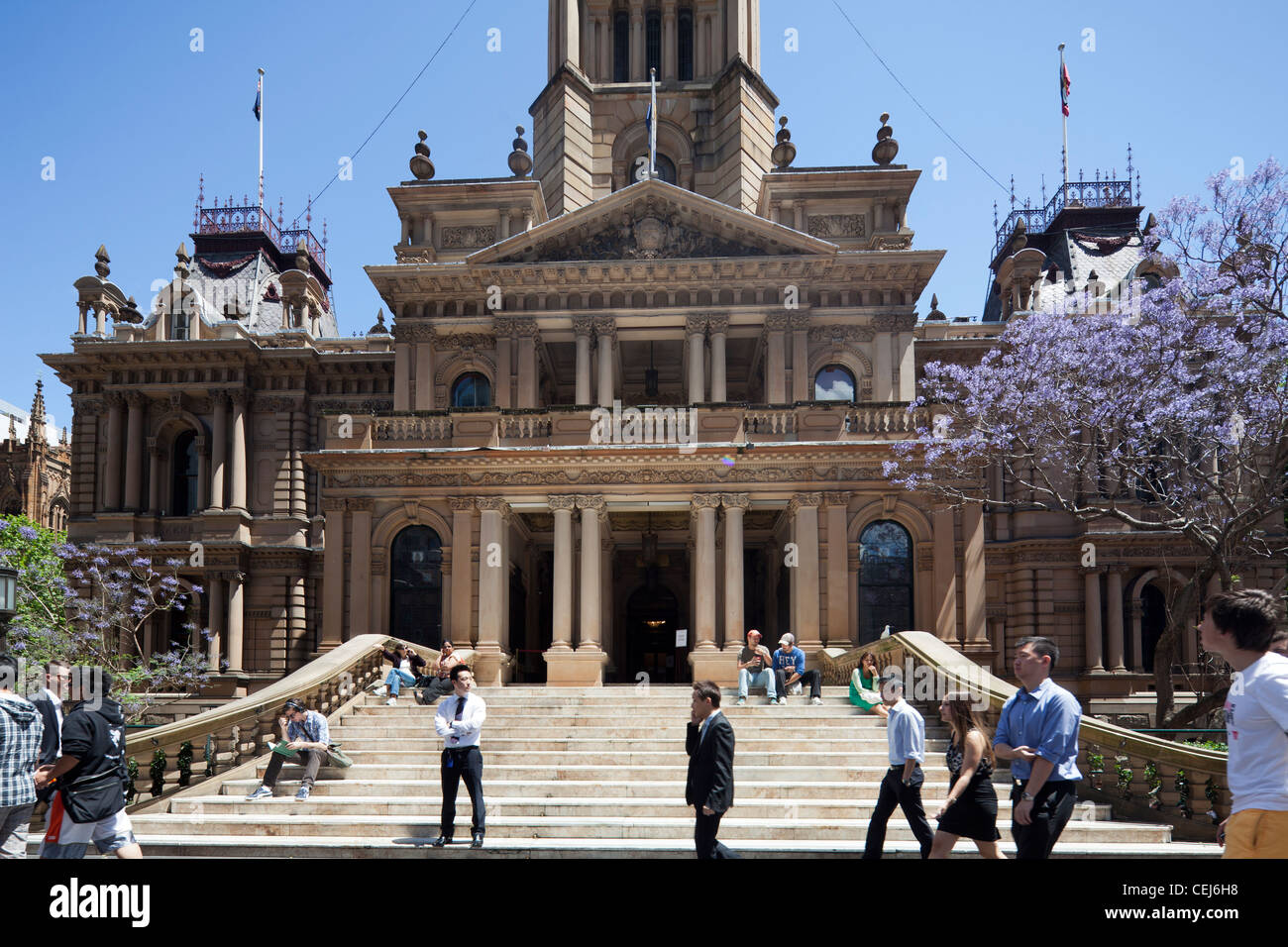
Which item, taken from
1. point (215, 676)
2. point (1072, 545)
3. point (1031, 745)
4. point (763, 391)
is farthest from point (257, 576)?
point (1031, 745)

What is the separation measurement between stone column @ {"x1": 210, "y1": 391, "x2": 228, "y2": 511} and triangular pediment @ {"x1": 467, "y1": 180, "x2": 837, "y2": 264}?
1428 cm

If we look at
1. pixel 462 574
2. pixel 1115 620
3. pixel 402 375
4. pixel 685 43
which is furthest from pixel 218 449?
pixel 1115 620

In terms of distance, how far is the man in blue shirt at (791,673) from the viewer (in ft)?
69.7

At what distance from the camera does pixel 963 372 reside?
95.7 feet

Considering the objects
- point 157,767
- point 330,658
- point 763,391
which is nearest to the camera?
point 157,767

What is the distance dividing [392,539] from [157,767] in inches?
580

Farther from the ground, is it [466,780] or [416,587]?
[416,587]

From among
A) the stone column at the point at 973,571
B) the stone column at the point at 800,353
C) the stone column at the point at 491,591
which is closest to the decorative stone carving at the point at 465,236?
the stone column at the point at 800,353

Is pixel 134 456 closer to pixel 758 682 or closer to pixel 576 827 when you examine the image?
pixel 758 682

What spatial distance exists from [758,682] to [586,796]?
7322 millimetres

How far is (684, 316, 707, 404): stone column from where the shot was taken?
105ft

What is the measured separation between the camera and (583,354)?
1280 inches

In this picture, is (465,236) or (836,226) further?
(465,236)
